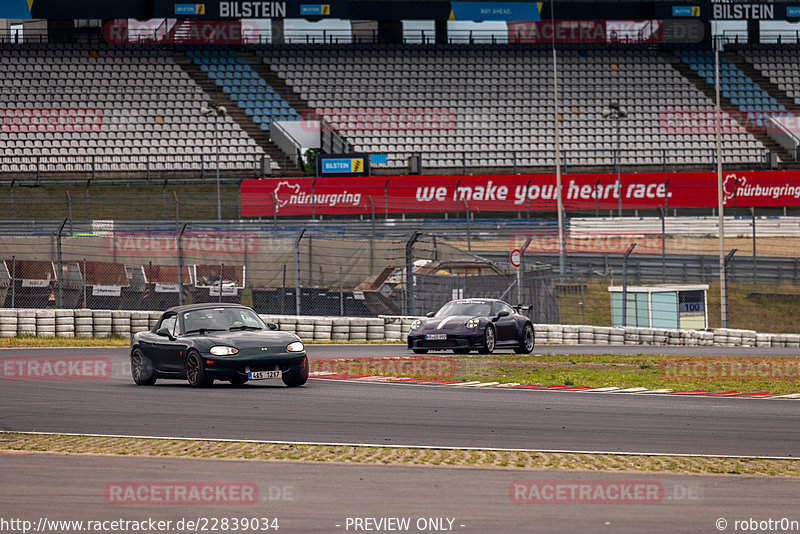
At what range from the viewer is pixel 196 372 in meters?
14.4

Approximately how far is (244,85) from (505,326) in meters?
31.7

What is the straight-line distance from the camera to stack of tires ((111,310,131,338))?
949 inches

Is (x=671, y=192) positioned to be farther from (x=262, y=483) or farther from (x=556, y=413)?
(x=262, y=483)

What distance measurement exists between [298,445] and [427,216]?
98.4 ft

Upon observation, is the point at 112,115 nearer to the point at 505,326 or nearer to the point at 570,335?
the point at 570,335

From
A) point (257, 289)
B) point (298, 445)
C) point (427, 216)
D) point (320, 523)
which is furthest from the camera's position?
point (427, 216)

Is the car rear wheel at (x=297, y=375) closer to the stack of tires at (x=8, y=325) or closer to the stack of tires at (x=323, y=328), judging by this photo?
the stack of tires at (x=323, y=328)

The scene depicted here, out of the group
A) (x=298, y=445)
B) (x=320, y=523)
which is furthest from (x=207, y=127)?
(x=320, y=523)

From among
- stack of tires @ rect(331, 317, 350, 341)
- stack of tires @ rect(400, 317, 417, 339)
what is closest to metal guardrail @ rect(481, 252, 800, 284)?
stack of tires @ rect(400, 317, 417, 339)

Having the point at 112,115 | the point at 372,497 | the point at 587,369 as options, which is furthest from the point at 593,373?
the point at 112,115

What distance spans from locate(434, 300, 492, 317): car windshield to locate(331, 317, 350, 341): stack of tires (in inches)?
160

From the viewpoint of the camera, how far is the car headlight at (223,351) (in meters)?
14.0

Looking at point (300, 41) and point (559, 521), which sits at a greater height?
point (300, 41)

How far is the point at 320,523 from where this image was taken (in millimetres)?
5965
